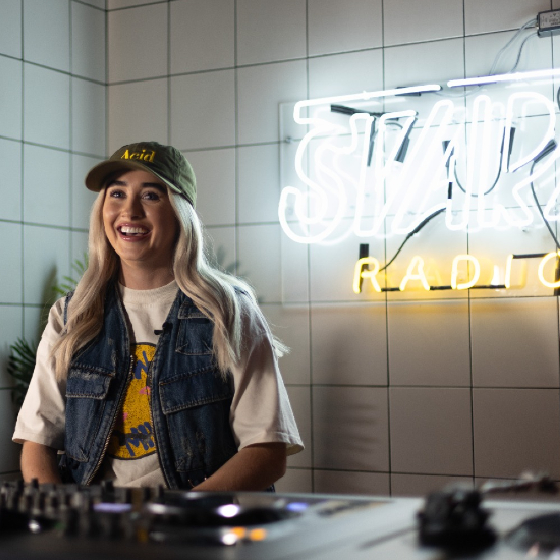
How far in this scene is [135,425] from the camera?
186cm

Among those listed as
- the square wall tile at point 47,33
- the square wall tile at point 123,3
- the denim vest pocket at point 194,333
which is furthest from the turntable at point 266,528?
the square wall tile at point 123,3

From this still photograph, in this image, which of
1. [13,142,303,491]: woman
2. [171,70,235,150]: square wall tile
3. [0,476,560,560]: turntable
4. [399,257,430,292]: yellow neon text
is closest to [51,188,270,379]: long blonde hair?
[13,142,303,491]: woman

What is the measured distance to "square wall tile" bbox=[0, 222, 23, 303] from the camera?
11.9 ft

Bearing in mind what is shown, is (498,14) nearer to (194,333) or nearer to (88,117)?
(88,117)

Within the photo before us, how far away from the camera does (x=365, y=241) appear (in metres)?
3.60

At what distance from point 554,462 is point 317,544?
2.75 meters

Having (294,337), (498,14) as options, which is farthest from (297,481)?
(498,14)

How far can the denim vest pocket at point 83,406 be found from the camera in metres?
1.85

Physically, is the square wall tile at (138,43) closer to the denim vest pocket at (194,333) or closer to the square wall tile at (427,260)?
the square wall tile at (427,260)

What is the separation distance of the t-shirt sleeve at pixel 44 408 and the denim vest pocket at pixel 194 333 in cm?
32

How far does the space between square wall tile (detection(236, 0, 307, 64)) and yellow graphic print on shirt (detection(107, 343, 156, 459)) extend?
2.35 metres

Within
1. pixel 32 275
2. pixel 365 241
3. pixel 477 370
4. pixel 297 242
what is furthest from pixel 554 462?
pixel 32 275

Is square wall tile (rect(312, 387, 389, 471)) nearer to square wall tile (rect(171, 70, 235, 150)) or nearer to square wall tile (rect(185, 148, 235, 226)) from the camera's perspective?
square wall tile (rect(185, 148, 235, 226))

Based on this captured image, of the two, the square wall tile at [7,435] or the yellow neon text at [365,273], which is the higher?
the yellow neon text at [365,273]
